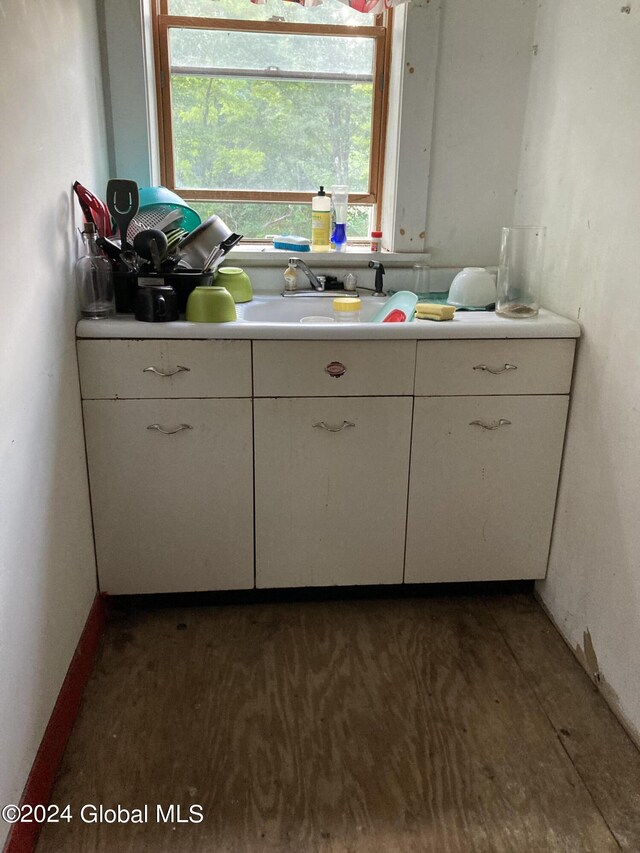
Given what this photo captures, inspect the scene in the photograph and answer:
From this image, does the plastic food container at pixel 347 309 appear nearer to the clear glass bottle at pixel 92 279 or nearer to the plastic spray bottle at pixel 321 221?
the plastic spray bottle at pixel 321 221

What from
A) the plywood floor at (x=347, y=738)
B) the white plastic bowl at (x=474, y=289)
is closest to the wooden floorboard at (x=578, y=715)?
the plywood floor at (x=347, y=738)

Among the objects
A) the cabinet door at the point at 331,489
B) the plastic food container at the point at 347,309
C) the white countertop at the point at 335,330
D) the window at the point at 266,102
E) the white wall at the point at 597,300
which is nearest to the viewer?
the white wall at the point at 597,300

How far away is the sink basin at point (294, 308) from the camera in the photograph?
6.88 feet

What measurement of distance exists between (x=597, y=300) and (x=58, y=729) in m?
1.63

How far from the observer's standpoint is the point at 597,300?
171 centimetres

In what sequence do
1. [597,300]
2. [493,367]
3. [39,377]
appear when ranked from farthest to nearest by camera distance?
1. [493,367]
2. [597,300]
3. [39,377]

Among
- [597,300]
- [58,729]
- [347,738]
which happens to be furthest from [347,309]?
[58,729]

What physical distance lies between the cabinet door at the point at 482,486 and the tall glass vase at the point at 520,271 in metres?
0.27

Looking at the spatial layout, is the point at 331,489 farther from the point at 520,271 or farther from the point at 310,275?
the point at 520,271

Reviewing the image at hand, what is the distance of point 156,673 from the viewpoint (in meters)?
1.74

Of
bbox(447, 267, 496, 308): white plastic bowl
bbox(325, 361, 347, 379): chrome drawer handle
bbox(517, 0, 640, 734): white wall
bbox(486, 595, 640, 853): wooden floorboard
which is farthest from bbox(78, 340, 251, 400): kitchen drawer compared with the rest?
bbox(486, 595, 640, 853): wooden floorboard

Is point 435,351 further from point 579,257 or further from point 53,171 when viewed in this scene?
point 53,171

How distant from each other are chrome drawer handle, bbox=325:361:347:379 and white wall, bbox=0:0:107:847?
65 centimetres

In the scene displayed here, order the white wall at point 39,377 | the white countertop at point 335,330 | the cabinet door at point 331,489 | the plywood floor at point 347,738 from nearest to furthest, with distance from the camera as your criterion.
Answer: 1. the white wall at point 39,377
2. the plywood floor at point 347,738
3. the white countertop at point 335,330
4. the cabinet door at point 331,489
